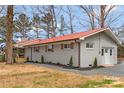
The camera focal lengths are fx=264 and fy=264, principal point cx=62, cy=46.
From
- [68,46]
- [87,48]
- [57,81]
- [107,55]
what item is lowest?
[57,81]

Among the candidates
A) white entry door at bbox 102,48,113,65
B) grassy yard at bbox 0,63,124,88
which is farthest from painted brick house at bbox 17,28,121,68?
grassy yard at bbox 0,63,124,88

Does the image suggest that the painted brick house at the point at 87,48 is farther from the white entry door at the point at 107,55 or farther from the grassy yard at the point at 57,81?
the grassy yard at the point at 57,81

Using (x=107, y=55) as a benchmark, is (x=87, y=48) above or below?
above

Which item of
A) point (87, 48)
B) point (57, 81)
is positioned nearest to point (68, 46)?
point (87, 48)

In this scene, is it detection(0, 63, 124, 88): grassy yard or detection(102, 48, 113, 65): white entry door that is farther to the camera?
detection(102, 48, 113, 65): white entry door

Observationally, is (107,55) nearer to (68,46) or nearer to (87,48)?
(87,48)

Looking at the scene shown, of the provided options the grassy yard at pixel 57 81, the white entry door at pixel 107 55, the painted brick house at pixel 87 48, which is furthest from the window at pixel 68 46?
the grassy yard at pixel 57 81

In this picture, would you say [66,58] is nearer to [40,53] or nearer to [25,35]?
[40,53]

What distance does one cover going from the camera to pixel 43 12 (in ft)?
148

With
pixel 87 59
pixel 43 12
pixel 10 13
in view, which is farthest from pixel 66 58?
pixel 43 12

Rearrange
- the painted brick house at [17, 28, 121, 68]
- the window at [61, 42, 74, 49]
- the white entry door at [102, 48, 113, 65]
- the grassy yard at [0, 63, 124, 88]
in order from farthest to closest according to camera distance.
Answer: the white entry door at [102, 48, 113, 65] → the window at [61, 42, 74, 49] → the painted brick house at [17, 28, 121, 68] → the grassy yard at [0, 63, 124, 88]

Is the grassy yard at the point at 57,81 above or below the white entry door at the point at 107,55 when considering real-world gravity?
below

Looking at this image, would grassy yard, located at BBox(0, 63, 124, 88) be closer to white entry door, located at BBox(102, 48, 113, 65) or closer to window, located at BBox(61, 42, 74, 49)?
window, located at BBox(61, 42, 74, 49)

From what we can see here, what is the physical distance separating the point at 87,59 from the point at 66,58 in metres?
2.74
